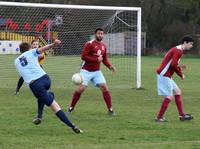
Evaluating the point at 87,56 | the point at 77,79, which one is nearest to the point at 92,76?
the point at 87,56

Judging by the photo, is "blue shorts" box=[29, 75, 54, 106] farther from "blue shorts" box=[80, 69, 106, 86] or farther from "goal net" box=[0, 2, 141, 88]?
"goal net" box=[0, 2, 141, 88]

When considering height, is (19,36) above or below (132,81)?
above

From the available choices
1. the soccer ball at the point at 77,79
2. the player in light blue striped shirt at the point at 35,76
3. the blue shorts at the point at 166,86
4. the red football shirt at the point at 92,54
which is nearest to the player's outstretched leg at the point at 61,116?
the player in light blue striped shirt at the point at 35,76

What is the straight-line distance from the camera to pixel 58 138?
10.2 meters

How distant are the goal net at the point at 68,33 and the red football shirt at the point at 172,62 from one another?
967 cm

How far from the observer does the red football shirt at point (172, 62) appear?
12466mm

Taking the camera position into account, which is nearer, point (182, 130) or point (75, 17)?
point (182, 130)

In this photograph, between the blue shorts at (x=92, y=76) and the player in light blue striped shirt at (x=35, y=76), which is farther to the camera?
the blue shorts at (x=92, y=76)

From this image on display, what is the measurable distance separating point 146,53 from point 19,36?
3410cm

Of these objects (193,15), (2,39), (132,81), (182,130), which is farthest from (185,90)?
(193,15)

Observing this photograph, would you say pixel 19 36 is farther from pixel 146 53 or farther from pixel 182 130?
pixel 146 53

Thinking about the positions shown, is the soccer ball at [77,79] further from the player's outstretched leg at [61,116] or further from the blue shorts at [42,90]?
the player's outstretched leg at [61,116]

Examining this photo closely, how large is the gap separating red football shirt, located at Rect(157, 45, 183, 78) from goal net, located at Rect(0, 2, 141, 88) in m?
9.67

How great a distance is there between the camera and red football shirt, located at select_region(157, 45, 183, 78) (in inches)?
491
